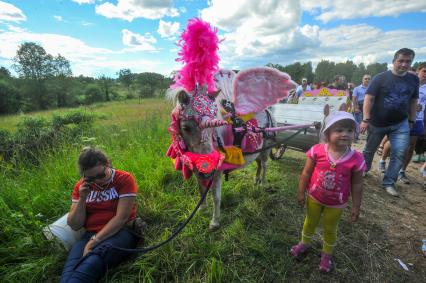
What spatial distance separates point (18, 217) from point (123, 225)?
1.33m

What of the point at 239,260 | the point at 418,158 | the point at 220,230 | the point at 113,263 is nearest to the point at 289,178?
the point at 220,230

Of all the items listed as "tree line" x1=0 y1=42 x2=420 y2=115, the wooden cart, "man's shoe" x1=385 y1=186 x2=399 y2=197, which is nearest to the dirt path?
"man's shoe" x1=385 y1=186 x2=399 y2=197

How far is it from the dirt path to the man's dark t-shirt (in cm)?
124

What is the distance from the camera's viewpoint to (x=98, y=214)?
2230 mm

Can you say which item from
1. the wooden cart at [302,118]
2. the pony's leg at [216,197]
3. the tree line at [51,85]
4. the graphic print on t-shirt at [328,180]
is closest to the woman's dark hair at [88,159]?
the pony's leg at [216,197]

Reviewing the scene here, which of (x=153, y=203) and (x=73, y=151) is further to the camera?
(x=73, y=151)

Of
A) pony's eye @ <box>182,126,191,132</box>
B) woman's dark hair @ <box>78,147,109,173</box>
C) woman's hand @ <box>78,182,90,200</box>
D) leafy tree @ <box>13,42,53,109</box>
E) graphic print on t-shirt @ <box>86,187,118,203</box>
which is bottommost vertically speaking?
graphic print on t-shirt @ <box>86,187,118,203</box>

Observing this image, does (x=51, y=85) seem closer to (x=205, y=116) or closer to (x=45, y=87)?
(x=45, y=87)

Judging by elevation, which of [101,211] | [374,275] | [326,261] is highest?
[101,211]

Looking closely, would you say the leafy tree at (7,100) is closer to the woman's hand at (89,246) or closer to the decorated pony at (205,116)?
the woman's hand at (89,246)

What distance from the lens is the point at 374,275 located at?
225cm

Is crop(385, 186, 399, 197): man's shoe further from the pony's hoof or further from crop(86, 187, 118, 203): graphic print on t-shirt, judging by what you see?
crop(86, 187, 118, 203): graphic print on t-shirt

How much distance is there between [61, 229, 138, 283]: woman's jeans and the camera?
1.86 m

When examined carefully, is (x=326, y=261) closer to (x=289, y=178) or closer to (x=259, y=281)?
(x=259, y=281)
